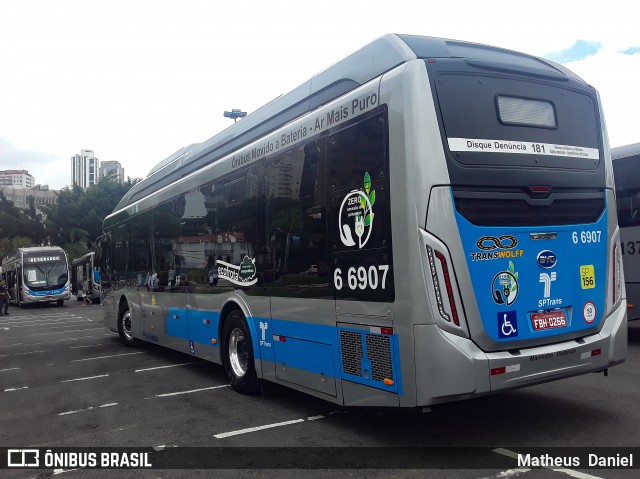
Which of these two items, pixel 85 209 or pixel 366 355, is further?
pixel 85 209

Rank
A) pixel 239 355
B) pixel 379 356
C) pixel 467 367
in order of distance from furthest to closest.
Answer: pixel 239 355 < pixel 379 356 < pixel 467 367

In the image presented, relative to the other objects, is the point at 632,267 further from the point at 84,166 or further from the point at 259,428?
the point at 84,166

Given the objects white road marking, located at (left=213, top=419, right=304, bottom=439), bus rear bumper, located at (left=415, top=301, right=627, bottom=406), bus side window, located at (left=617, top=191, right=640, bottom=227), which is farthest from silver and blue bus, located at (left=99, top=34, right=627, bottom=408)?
bus side window, located at (left=617, top=191, right=640, bottom=227)

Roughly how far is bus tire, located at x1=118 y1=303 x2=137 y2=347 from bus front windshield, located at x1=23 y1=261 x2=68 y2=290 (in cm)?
2514

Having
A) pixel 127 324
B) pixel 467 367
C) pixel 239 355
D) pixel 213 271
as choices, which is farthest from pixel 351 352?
pixel 127 324

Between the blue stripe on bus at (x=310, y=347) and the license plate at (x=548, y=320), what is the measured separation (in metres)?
1.25

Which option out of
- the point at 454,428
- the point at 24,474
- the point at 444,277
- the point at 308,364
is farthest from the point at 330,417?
the point at 24,474

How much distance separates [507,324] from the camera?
16.4 ft

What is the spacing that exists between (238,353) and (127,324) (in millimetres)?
6332

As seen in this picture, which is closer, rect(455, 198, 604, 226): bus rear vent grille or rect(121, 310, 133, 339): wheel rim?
rect(455, 198, 604, 226): bus rear vent grille

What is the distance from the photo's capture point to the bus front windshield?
3584 centimetres

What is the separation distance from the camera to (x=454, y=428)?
5.88 meters

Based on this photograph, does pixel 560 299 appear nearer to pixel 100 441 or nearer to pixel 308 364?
pixel 308 364

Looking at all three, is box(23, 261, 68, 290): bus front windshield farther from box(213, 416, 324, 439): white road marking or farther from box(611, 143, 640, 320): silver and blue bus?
box(213, 416, 324, 439): white road marking
